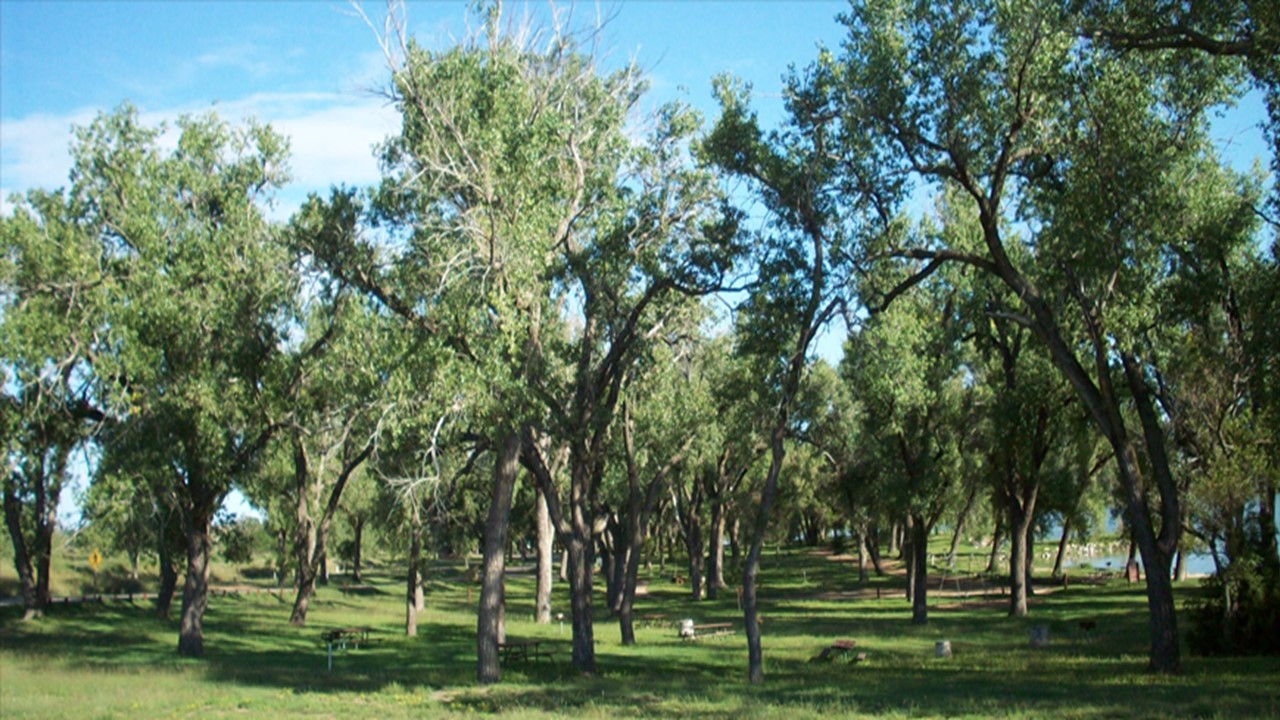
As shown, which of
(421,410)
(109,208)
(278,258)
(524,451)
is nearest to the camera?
(421,410)

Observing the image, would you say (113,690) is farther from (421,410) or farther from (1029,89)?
(1029,89)

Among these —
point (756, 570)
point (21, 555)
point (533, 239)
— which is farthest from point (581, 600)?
point (21, 555)

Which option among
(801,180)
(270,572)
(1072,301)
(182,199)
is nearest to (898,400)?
(1072,301)

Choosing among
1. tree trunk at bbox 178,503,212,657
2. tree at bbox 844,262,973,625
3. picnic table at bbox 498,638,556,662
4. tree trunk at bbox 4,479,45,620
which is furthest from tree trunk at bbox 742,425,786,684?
tree trunk at bbox 4,479,45,620

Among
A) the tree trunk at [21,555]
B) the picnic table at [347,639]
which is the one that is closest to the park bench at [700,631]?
the picnic table at [347,639]

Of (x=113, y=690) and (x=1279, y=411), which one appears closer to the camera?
(x=1279, y=411)

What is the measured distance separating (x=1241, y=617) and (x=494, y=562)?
16195 millimetres

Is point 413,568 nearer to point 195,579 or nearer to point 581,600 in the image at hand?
point 195,579

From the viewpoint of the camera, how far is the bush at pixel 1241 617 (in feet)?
72.7

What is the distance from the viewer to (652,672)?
24000mm

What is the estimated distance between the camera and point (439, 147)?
70.9 ft

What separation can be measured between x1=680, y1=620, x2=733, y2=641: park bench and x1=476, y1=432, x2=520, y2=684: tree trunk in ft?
40.4

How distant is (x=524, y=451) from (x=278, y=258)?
8.50 m

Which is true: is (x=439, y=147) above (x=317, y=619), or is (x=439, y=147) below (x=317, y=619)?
above
